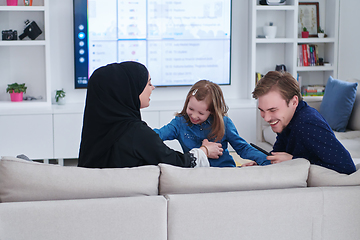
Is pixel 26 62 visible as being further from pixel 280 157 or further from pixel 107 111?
pixel 280 157

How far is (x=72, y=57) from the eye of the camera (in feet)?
15.5

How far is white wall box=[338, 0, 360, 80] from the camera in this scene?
4738 mm

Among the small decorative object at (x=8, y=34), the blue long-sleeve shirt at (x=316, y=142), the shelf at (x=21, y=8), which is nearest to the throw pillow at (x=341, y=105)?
the blue long-sleeve shirt at (x=316, y=142)

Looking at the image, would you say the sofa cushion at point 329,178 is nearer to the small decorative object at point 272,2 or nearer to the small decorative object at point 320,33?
the small decorative object at point 272,2

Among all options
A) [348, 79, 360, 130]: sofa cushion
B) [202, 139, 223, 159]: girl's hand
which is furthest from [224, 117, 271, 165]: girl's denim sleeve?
[348, 79, 360, 130]: sofa cushion

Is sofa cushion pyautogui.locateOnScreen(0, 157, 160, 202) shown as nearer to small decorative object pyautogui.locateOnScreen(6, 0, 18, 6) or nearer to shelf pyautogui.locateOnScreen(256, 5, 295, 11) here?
small decorative object pyautogui.locateOnScreen(6, 0, 18, 6)

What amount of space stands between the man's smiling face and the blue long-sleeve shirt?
1.0 inches

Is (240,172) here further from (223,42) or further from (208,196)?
(223,42)

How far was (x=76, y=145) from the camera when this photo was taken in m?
4.34

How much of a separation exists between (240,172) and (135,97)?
2.04ft

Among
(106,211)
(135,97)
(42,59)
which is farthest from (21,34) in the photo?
(106,211)

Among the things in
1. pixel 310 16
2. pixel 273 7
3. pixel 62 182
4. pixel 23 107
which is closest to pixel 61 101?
pixel 23 107

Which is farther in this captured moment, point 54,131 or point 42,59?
point 42,59

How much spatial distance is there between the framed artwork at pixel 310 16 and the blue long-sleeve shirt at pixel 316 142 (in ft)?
12.2
